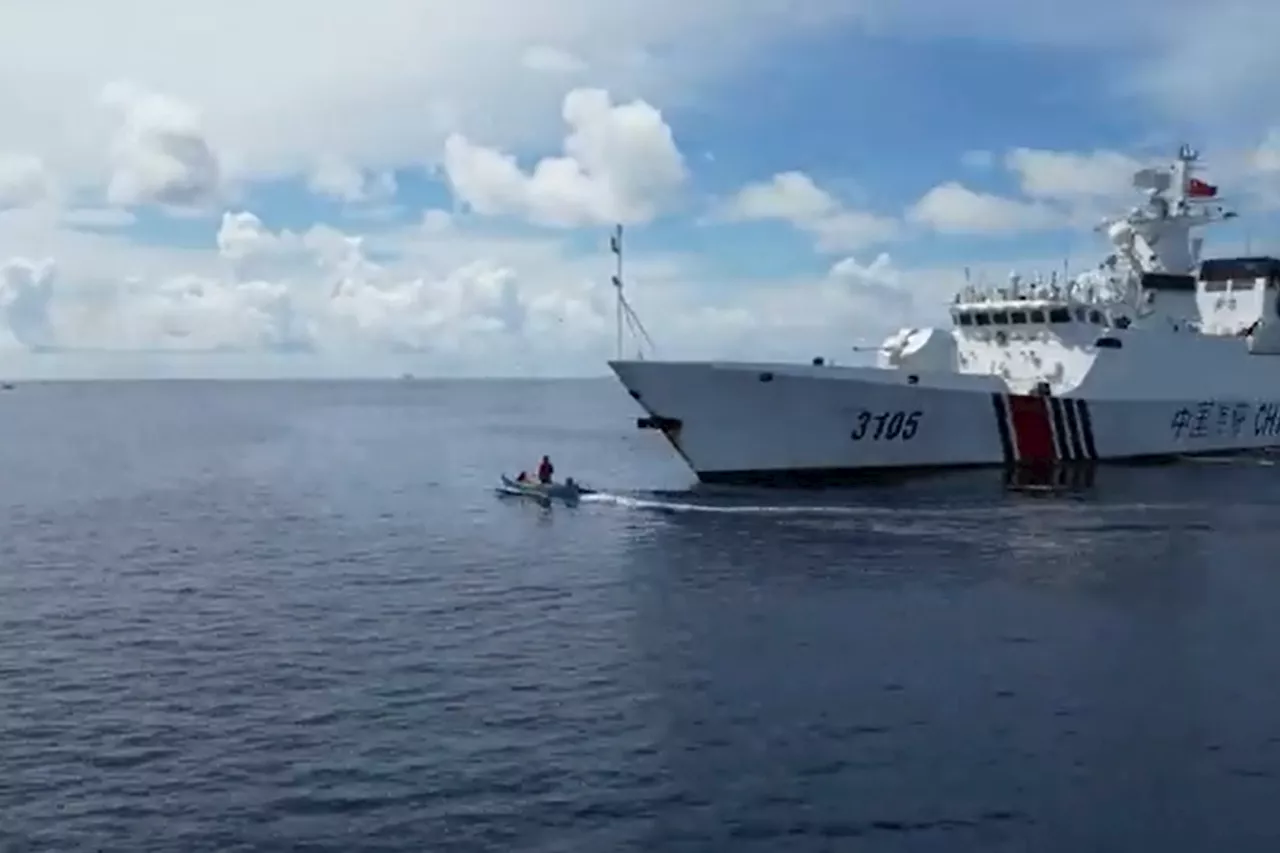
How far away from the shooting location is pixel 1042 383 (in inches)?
1944

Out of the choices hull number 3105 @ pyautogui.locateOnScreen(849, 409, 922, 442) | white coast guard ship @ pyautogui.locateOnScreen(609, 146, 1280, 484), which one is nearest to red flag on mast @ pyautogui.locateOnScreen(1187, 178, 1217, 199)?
white coast guard ship @ pyautogui.locateOnScreen(609, 146, 1280, 484)

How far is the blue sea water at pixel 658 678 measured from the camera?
49.2 ft

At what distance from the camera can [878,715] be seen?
18.5 m

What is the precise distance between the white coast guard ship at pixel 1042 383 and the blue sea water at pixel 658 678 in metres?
3.71

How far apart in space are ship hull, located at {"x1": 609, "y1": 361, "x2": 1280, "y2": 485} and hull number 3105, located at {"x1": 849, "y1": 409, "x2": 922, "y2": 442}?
0.04 m

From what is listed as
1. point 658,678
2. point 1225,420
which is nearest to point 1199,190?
point 1225,420

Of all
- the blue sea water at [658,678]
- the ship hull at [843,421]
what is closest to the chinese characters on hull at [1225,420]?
the ship hull at [843,421]

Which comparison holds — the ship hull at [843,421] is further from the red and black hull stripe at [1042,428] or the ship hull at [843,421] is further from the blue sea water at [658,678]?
the blue sea water at [658,678]

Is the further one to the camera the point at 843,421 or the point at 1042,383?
the point at 1042,383

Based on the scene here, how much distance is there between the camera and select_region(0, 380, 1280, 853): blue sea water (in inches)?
590

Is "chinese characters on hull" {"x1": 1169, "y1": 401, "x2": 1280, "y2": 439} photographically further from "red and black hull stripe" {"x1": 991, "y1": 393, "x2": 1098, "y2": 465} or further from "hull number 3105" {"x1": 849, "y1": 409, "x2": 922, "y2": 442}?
"hull number 3105" {"x1": 849, "y1": 409, "x2": 922, "y2": 442}

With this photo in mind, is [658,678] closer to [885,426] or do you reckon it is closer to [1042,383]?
[885,426]

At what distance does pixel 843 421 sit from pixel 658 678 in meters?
25.7

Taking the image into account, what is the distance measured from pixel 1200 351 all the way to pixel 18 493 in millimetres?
49535
